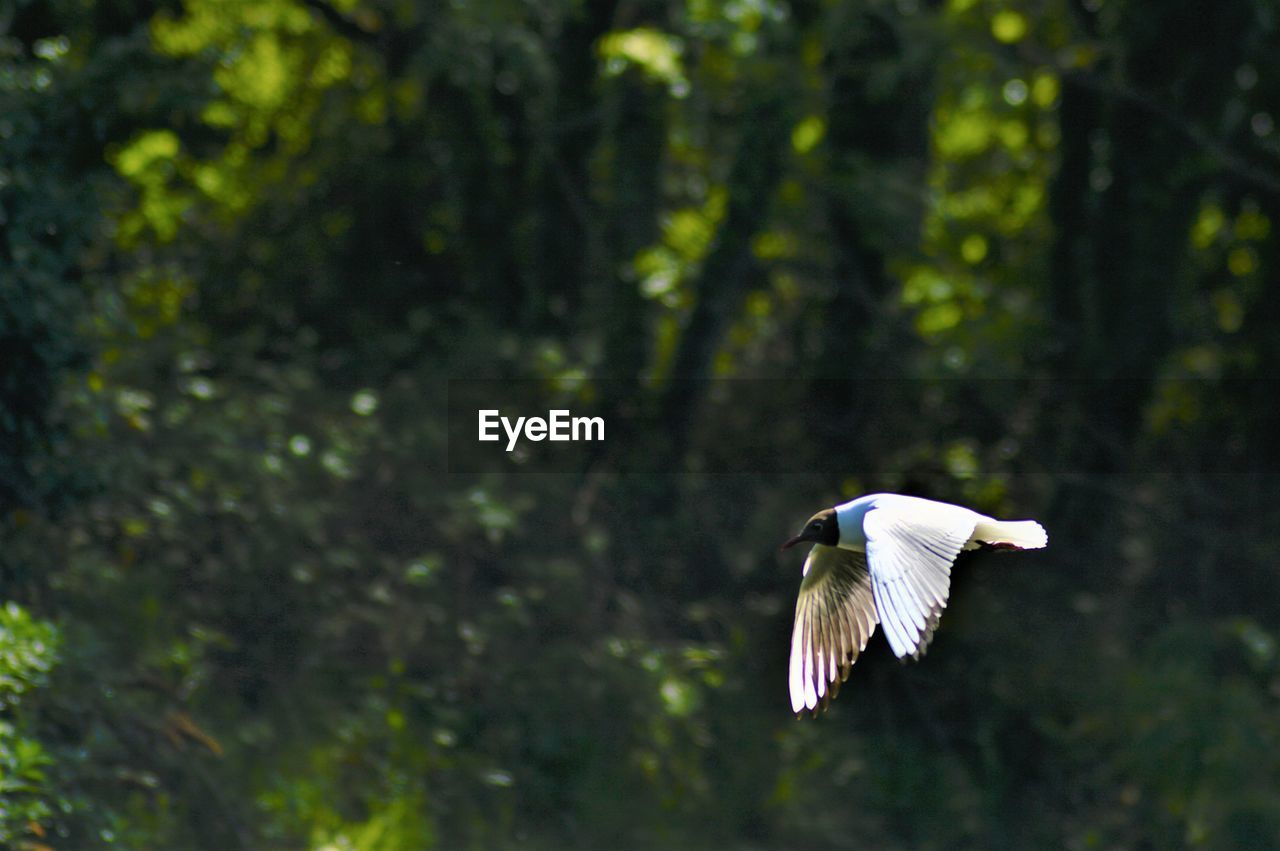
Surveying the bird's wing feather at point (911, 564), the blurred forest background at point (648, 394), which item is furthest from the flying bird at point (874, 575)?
the blurred forest background at point (648, 394)

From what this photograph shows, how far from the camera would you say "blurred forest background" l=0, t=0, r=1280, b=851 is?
6488 mm

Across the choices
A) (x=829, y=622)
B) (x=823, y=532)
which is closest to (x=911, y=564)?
(x=823, y=532)

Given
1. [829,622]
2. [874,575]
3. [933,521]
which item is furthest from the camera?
[829,622]

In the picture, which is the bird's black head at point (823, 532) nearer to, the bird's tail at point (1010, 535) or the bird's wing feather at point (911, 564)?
the bird's wing feather at point (911, 564)

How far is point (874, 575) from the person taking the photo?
3.40m

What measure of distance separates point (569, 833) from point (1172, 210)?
14.1ft

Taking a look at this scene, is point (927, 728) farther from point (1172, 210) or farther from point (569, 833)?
point (1172, 210)

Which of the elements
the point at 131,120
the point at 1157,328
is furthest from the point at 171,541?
the point at 1157,328

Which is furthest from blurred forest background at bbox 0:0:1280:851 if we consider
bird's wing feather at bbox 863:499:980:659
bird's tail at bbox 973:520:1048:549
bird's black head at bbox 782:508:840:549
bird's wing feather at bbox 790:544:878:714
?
bird's wing feather at bbox 863:499:980:659

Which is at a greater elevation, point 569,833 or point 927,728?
point 927,728

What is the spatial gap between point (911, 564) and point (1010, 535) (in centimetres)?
69

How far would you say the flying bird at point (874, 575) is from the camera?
3.35 metres

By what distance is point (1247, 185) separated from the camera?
329 inches

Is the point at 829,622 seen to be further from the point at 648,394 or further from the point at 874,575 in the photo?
the point at 648,394
